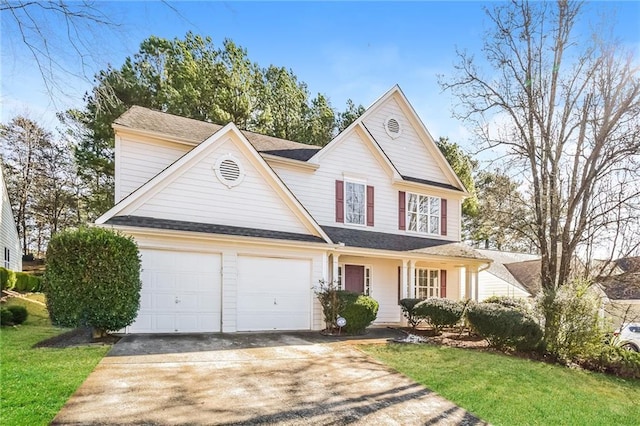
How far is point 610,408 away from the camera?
773 centimetres

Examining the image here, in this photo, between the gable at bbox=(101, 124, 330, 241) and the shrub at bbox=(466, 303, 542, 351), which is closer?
the gable at bbox=(101, 124, 330, 241)

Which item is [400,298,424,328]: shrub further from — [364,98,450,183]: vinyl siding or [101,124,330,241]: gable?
[364,98,450,183]: vinyl siding

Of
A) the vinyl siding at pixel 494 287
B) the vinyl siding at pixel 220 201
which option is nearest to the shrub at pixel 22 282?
the vinyl siding at pixel 220 201

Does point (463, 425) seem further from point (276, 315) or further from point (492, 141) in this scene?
point (492, 141)

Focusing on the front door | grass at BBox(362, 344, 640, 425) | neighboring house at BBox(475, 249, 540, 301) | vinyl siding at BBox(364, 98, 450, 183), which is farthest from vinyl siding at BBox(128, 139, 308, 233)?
neighboring house at BBox(475, 249, 540, 301)

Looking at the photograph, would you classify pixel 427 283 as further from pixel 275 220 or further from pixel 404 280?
pixel 275 220

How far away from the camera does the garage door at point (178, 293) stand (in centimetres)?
1005

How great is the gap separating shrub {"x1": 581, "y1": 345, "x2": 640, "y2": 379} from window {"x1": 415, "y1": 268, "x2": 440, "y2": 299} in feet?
22.2

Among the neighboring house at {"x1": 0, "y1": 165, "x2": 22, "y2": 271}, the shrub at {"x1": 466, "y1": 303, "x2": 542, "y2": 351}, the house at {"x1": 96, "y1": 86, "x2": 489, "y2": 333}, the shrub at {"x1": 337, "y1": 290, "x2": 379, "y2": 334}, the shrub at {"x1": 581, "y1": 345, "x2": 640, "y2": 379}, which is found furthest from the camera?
the neighboring house at {"x1": 0, "y1": 165, "x2": 22, "y2": 271}

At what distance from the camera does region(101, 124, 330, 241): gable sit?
10477mm

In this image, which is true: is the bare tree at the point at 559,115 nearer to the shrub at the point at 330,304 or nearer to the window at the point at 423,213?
the window at the point at 423,213

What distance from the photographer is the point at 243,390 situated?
617 cm

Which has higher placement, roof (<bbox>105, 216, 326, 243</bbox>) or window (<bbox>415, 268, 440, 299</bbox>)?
roof (<bbox>105, 216, 326, 243</bbox>)

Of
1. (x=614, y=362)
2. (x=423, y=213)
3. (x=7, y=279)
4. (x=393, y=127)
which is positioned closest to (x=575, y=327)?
(x=614, y=362)
